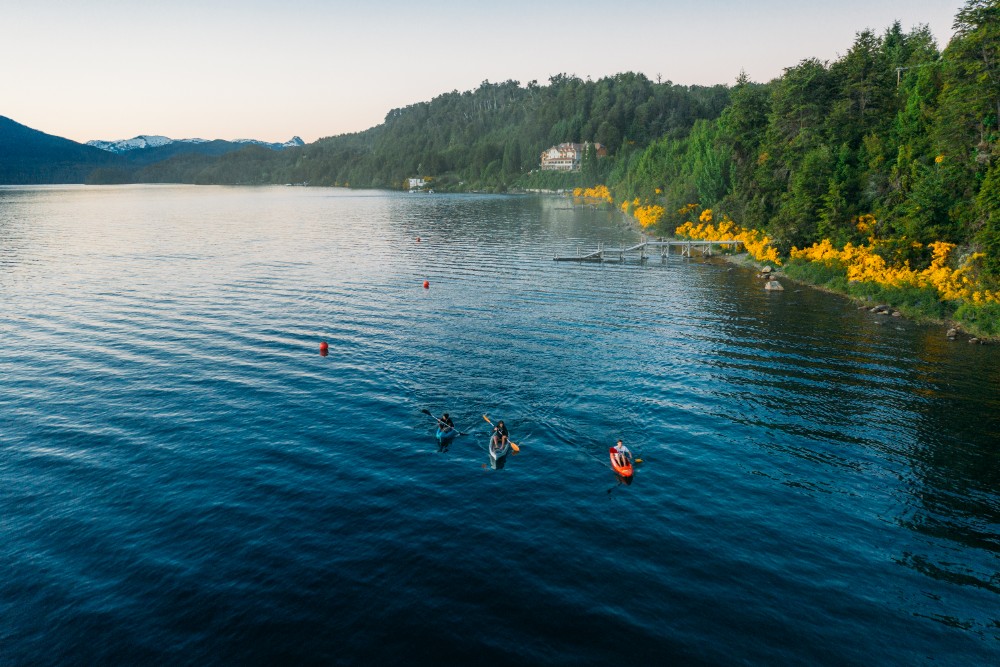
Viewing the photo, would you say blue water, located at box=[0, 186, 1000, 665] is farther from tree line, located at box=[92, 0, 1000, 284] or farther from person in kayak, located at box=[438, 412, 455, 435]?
tree line, located at box=[92, 0, 1000, 284]

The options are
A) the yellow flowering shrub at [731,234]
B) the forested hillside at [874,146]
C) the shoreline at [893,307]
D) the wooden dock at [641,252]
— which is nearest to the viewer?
the shoreline at [893,307]

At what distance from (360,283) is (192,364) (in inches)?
1626

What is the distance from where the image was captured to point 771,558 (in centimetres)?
2831

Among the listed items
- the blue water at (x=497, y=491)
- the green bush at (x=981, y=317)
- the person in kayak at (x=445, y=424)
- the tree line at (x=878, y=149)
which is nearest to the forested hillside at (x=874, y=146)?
the tree line at (x=878, y=149)

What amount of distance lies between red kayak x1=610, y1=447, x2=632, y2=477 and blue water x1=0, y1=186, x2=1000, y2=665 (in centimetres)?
79

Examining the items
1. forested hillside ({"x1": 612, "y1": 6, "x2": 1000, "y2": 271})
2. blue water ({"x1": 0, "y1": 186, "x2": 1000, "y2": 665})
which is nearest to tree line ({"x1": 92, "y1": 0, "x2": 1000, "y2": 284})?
forested hillside ({"x1": 612, "y1": 6, "x2": 1000, "y2": 271})

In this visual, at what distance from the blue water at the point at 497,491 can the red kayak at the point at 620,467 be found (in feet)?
2.59

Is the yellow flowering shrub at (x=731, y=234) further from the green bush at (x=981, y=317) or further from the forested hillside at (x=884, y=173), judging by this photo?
the green bush at (x=981, y=317)

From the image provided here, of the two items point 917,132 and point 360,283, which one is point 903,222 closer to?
point 917,132

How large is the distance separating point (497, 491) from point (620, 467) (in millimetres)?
7582

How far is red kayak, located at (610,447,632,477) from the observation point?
115 ft

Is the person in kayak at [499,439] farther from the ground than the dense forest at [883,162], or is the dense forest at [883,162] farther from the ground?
the dense forest at [883,162]

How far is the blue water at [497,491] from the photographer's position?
2403 centimetres

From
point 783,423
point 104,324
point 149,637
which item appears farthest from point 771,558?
point 104,324
